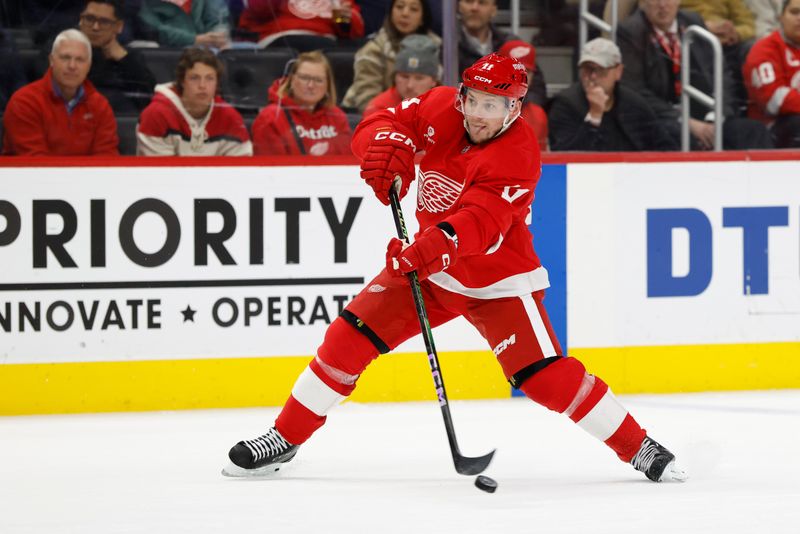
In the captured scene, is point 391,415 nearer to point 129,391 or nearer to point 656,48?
point 129,391

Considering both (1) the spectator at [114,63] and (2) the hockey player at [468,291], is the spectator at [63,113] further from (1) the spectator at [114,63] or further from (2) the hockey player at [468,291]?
(2) the hockey player at [468,291]

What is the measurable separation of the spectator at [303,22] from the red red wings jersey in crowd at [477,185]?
4.69 feet

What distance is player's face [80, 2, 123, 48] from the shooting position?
446cm

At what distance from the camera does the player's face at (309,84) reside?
4.65 meters

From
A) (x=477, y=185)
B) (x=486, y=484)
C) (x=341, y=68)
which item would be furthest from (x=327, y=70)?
(x=486, y=484)

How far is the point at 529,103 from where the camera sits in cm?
496

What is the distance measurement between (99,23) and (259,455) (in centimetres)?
192

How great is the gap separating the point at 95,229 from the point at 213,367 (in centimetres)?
61

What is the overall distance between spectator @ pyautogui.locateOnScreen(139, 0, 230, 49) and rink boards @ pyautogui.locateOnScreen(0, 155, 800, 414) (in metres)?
0.47

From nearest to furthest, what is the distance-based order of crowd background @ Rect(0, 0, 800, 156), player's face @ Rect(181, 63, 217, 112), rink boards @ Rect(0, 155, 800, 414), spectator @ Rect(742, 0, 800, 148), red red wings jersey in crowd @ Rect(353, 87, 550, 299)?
red red wings jersey in crowd @ Rect(353, 87, 550, 299), rink boards @ Rect(0, 155, 800, 414), crowd background @ Rect(0, 0, 800, 156), player's face @ Rect(181, 63, 217, 112), spectator @ Rect(742, 0, 800, 148)

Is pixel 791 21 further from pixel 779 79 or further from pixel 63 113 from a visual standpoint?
pixel 63 113

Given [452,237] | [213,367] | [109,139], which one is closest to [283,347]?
[213,367]

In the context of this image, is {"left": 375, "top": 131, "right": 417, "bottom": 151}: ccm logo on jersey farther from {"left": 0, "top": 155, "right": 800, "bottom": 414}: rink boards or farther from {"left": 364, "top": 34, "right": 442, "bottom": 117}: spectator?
{"left": 364, "top": 34, "right": 442, "bottom": 117}: spectator

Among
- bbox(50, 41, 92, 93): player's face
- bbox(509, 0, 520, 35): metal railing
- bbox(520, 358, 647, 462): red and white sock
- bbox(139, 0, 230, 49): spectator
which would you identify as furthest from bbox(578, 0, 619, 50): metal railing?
bbox(520, 358, 647, 462): red and white sock
